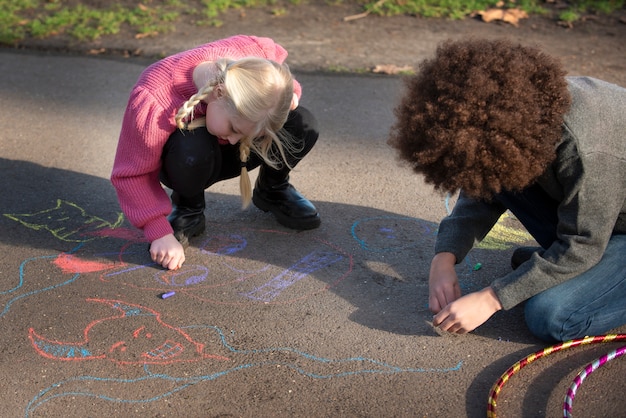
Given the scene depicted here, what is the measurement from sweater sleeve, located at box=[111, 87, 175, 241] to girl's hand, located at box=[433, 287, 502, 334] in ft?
3.55

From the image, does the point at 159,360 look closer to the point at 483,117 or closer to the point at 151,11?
the point at 483,117

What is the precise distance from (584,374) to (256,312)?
1.05m

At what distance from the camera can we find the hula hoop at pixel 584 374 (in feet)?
6.80

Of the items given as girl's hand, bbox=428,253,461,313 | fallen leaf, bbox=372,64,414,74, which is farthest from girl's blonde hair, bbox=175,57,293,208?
fallen leaf, bbox=372,64,414,74

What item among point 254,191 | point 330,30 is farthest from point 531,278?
point 330,30

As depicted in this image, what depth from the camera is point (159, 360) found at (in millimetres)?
2309

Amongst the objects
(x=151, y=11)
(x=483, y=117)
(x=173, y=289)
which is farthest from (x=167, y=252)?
(x=151, y=11)

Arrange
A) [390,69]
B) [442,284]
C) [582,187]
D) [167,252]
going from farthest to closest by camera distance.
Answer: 1. [390,69]
2. [167,252]
3. [442,284]
4. [582,187]

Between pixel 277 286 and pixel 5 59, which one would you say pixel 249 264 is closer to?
pixel 277 286

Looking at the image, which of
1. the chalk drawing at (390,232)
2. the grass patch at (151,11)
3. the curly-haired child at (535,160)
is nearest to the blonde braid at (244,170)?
the chalk drawing at (390,232)

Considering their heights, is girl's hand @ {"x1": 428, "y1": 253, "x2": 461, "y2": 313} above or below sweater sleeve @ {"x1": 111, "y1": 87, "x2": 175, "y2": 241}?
below

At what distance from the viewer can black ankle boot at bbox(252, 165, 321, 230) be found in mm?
3092

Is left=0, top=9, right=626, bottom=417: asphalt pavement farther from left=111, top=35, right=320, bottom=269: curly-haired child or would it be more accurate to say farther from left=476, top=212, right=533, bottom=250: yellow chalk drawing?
left=111, top=35, right=320, bottom=269: curly-haired child

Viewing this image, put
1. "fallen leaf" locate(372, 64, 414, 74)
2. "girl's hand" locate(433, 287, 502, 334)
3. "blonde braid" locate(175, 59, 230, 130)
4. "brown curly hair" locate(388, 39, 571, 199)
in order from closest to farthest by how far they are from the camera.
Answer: "brown curly hair" locate(388, 39, 571, 199), "girl's hand" locate(433, 287, 502, 334), "blonde braid" locate(175, 59, 230, 130), "fallen leaf" locate(372, 64, 414, 74)
